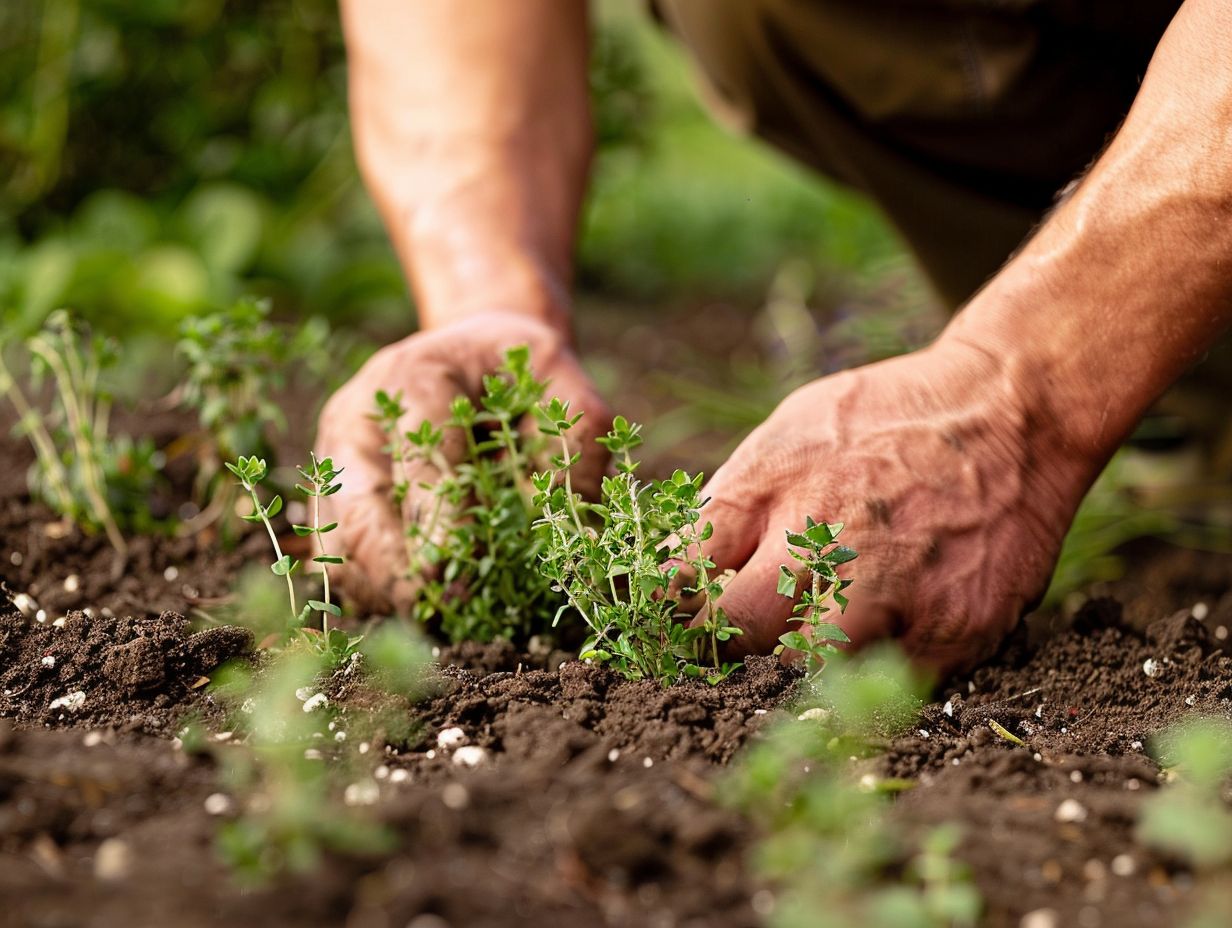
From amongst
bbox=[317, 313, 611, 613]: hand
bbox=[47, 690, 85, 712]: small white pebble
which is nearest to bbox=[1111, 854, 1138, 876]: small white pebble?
bbox=[317, 313, 611, 613]: hand

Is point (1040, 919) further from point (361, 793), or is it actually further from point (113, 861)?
point (113, 861)

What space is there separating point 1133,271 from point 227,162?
10.8ft

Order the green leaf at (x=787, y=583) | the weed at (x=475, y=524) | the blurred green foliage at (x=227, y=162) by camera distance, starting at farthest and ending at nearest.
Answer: the blurred green foliage at (x=227, y=162) < the weed at (x=475, y=524) < the green leaf at (x=787, y=583)

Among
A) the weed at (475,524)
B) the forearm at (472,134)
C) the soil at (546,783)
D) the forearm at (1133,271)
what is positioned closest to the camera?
the soil at (546,783)

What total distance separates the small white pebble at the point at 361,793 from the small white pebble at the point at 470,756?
0.32ft

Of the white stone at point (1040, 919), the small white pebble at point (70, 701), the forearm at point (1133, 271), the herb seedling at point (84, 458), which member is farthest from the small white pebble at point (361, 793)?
the forearm at point (1133, 271)

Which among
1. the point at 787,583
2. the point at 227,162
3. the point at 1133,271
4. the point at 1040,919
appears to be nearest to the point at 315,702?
the point at 787,583

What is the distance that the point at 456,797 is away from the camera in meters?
1.08

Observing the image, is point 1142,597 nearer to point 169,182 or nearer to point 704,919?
point 704,919

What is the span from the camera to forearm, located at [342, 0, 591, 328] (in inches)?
89.6

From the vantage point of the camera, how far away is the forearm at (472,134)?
2275mm

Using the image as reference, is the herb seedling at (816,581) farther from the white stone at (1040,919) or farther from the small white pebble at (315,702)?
the small white pebble at (315,702)

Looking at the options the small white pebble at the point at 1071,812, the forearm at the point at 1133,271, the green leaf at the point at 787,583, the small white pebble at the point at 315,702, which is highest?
the forearm at the point at 1133,271

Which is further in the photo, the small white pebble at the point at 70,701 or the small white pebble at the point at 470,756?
the small white pebble at the point at 70,701
